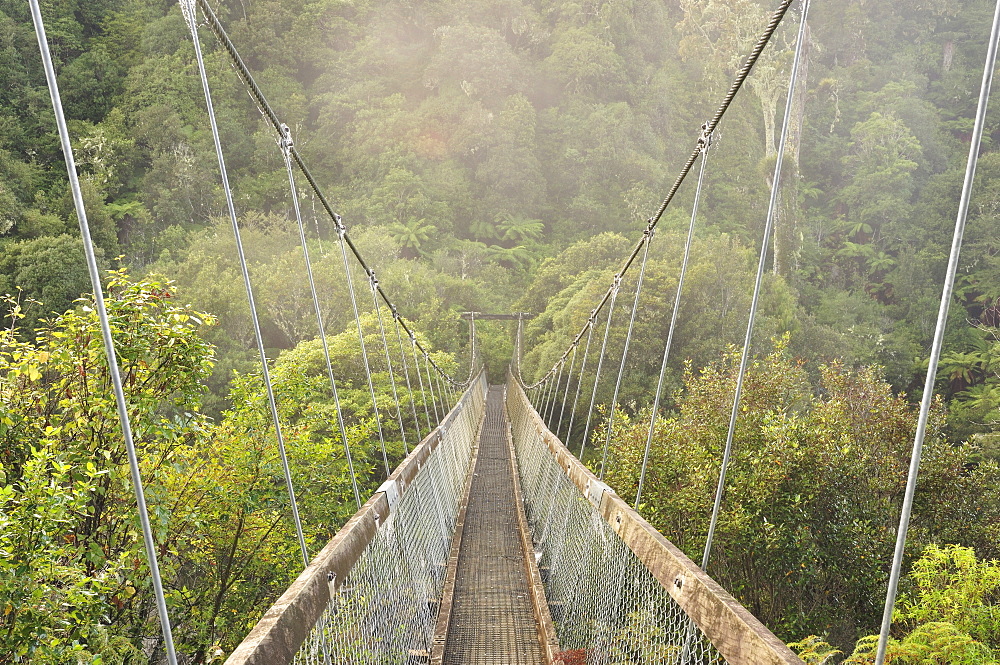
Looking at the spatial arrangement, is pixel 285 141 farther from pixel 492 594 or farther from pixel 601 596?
pixel 492 594

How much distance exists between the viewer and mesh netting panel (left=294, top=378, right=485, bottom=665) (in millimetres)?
1658

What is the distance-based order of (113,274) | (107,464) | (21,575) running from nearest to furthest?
(21,575)
(107,464)
(113,274)

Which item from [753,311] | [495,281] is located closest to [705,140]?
[753,311]

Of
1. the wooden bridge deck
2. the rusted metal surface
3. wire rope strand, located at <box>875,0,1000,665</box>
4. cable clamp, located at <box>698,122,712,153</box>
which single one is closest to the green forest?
cable clamp, located at <box>698,122,712,153</box>

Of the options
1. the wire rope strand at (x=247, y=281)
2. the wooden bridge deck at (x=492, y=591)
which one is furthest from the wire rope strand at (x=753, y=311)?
the wooden bridge deck at (x=492, y=591)

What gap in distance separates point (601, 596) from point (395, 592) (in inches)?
27.3

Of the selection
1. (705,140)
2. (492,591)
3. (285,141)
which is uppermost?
(705,140)

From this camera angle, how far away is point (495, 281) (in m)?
36.7

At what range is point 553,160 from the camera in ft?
156

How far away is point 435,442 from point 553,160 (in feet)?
148

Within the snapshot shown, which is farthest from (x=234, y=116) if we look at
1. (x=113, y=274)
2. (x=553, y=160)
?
(x=113, y=274)

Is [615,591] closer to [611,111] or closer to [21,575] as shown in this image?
[21,575]

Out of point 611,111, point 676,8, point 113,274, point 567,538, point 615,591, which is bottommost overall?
point 567,538

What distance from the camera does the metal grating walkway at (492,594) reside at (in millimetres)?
2984
